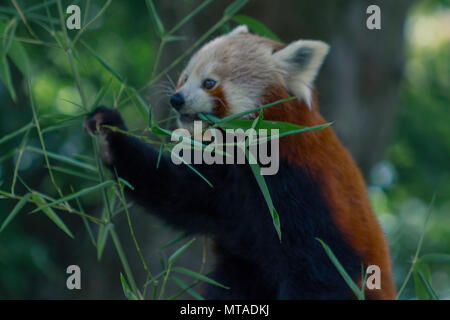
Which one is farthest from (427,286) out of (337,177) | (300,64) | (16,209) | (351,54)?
(351,54)

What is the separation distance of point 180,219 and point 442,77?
15.2 ft

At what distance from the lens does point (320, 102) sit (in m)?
4.21

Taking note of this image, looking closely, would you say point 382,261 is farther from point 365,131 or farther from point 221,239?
point 365,131

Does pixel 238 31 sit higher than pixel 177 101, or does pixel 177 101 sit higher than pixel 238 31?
pixel 238 31

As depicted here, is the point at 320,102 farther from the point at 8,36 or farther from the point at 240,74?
the point at 8,36

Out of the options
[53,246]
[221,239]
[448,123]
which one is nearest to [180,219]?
[221,239]

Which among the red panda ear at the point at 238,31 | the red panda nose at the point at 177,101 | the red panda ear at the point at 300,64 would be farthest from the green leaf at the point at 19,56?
the red panda ear at the point at 300,64

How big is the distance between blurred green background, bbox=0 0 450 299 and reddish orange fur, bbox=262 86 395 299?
1.69 feet

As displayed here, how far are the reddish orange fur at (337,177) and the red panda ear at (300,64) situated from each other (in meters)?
0.06

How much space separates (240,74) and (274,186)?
0.46m

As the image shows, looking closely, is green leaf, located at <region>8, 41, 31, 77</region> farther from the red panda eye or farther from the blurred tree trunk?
the blurred tree trunk

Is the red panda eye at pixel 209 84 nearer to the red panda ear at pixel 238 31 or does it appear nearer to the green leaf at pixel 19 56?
the red panda ear at pixel 238 31

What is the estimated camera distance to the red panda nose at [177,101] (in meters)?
2.14

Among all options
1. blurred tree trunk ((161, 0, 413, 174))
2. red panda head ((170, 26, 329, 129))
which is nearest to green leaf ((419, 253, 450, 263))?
red panda head ((170, 26, 329, 129))
